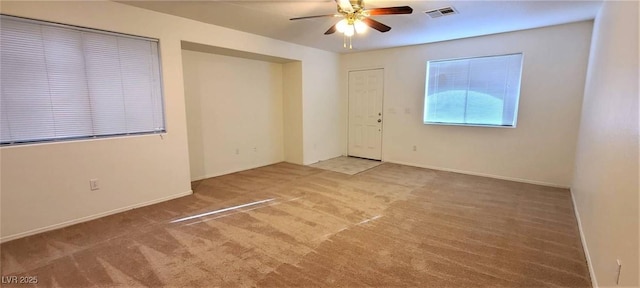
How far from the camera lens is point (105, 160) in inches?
124

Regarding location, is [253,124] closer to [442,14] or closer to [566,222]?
[442,14]

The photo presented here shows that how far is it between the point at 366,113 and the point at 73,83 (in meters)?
4.86

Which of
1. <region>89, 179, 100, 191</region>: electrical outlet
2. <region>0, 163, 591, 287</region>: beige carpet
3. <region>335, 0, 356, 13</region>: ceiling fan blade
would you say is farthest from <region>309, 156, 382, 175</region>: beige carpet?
<region>89, 179, 100, 191</region>: electrical outlet

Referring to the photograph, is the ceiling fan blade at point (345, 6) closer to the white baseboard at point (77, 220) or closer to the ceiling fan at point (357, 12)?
the ceiling fan at point (357, 12)

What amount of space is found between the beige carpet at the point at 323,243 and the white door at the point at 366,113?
223cm

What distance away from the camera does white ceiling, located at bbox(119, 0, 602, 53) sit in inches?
122

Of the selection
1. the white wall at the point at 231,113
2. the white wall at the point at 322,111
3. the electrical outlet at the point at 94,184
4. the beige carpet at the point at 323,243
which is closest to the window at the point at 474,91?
the beige carpet at the point at 323,243

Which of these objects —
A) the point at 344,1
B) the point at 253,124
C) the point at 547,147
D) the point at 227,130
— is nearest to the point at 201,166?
the point at 227,130

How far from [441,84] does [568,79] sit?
175cm

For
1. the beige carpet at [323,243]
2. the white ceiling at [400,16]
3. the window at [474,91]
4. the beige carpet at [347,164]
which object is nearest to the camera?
the beige carpet at [323,243]

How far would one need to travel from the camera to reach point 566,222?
298 centimetres

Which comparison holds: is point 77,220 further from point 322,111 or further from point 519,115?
point 519,115

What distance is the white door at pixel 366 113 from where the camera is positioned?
5949mm

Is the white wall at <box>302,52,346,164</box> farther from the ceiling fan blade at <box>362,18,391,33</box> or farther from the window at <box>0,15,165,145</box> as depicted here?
the window at <box>0,15,165,145</box>
